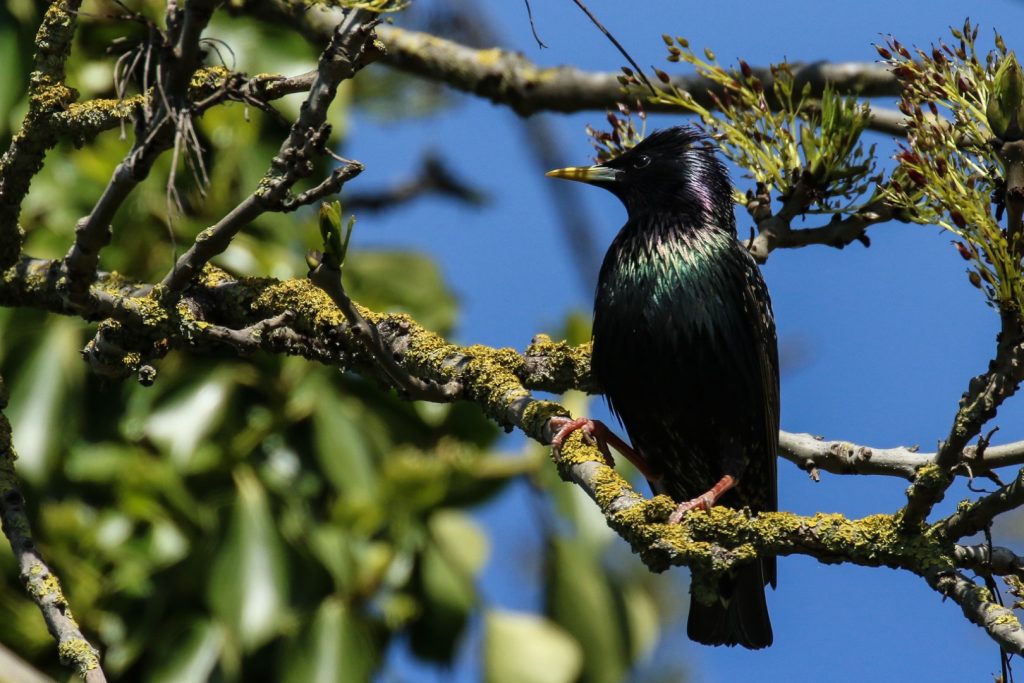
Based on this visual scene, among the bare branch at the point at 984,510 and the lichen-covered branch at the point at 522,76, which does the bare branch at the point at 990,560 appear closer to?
the bare branch at the point at 984,510

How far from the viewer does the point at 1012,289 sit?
2.46 m

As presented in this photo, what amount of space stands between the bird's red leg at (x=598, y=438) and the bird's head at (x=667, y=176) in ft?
3.03

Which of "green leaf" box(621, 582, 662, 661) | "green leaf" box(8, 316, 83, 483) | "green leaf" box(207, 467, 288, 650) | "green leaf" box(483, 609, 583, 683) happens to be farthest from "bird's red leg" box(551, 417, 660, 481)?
"green leaf" box(8, 316, 83, 483)

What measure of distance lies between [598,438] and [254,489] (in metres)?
2.12

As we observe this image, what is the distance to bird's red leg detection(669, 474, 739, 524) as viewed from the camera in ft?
8.51

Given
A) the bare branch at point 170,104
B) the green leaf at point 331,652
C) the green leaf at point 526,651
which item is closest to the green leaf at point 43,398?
the green leaf at point 331,652

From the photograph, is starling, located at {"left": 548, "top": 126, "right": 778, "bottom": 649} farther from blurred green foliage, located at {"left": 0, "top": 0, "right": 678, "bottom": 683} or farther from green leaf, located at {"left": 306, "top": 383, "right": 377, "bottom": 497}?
green leaf, located at {"left": 306, "top": 383, "right": 377, "bottom": 497}

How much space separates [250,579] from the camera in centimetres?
511

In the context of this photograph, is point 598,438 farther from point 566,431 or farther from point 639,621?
point 639,621

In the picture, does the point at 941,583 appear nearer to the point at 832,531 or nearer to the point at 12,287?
the point at 832,531

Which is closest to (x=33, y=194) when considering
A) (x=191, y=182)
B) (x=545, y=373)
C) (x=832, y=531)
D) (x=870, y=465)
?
(x=191, y=182)

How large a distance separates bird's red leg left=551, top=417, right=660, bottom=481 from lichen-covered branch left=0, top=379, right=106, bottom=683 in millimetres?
1193

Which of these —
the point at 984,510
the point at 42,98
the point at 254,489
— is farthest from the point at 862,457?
the point at 254,489

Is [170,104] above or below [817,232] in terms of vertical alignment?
below
